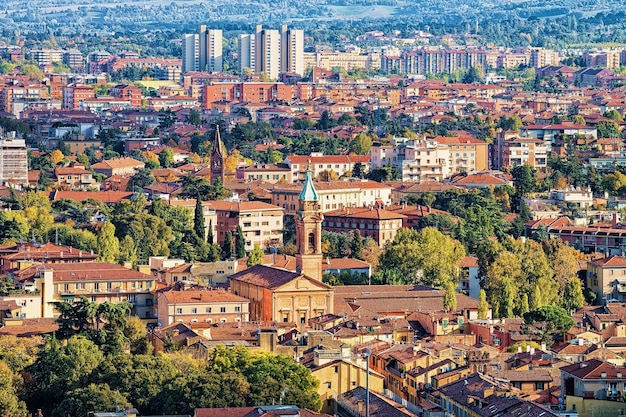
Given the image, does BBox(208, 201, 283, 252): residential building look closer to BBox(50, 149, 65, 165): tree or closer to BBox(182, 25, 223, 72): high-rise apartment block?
BBox(50, 149, 65, 165): tree

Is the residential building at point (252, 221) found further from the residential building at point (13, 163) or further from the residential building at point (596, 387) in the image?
the residential building at point (596, 387)

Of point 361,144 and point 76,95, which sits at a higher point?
point 76,95

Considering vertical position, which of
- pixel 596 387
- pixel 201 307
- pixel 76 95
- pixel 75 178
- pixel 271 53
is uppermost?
pixel 271 53

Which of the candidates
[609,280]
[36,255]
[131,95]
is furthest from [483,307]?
[131,95]

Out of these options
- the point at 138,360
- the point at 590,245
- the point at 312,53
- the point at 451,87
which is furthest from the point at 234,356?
the point at 312,53

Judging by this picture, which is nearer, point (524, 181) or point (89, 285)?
point (89, 285)

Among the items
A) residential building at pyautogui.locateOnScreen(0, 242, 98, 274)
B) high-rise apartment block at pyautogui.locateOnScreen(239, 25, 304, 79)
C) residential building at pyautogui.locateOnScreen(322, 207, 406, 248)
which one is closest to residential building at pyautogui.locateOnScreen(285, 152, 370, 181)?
residential building at pyautogui.locateOnScreen(322, 207, 406, 248)

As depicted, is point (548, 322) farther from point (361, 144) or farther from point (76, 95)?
point (76, 95)

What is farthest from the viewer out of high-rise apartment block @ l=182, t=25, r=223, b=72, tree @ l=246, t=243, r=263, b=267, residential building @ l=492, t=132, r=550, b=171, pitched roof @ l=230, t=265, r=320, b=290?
high-rise apartment block @ l=182, t=25, r=223, b=72
